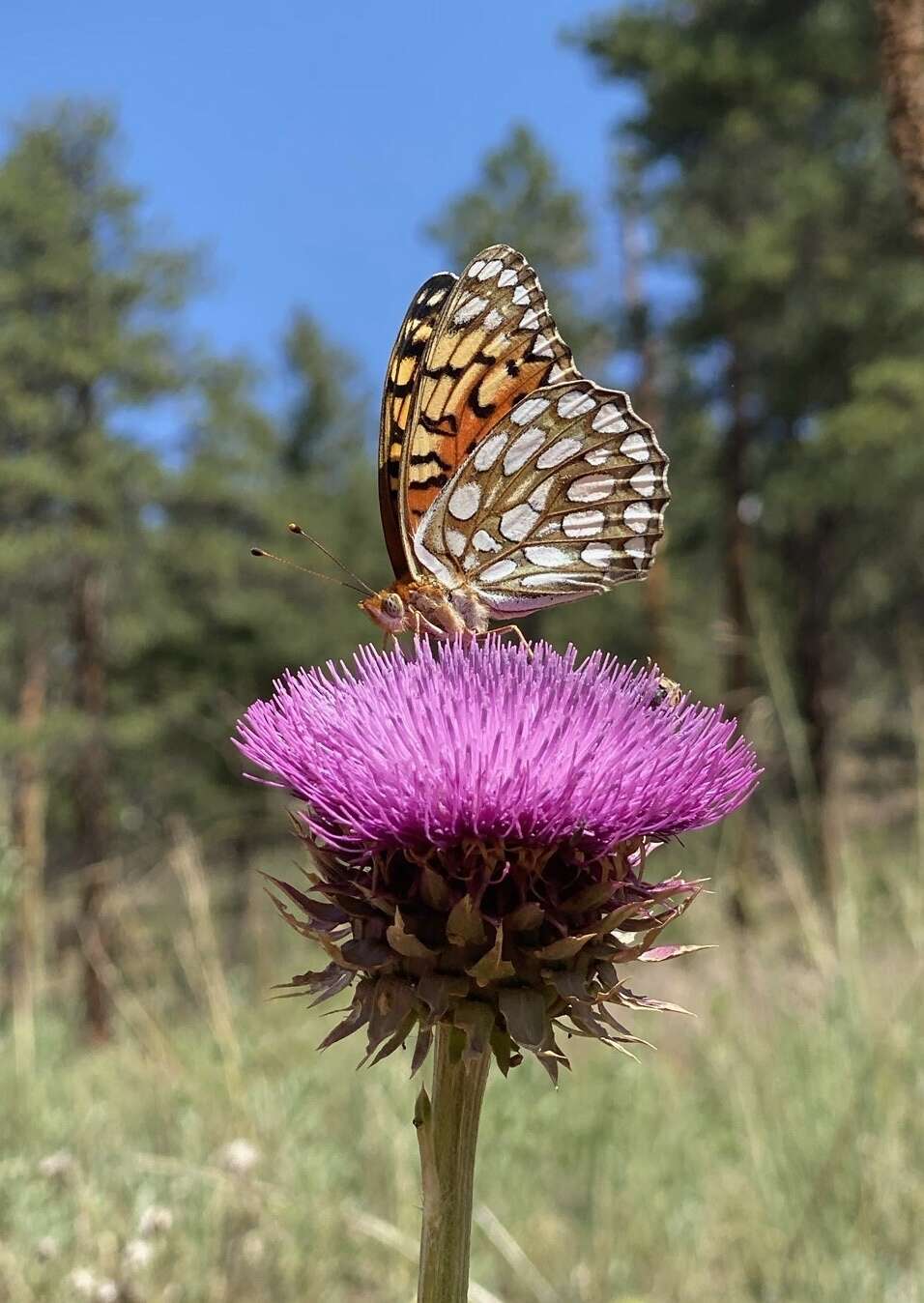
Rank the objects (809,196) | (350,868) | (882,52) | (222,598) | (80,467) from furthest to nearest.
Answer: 1. (222,598)
2. (80,467)
3. (809,196)
4. (882,52)
5. (350,868)

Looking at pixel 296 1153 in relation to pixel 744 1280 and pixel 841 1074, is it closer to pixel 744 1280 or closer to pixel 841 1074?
pixel 744 1280

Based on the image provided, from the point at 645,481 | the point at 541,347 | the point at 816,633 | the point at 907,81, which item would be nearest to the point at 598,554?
the point at 645,481

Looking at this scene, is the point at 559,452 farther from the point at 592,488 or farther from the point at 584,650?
the point at 584,650

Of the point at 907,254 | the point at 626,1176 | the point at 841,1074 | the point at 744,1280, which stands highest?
the point at 907,254

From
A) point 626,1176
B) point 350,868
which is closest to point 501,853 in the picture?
point 350,868

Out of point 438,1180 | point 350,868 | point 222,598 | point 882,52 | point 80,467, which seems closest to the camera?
point 438,1180

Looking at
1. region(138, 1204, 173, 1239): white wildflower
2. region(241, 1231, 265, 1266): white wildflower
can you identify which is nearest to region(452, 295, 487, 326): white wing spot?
region(138, 1204, 173, 1239): white wildflower

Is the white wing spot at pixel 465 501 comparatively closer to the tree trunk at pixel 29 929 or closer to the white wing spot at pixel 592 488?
the white wing spot at pixel 592 488
